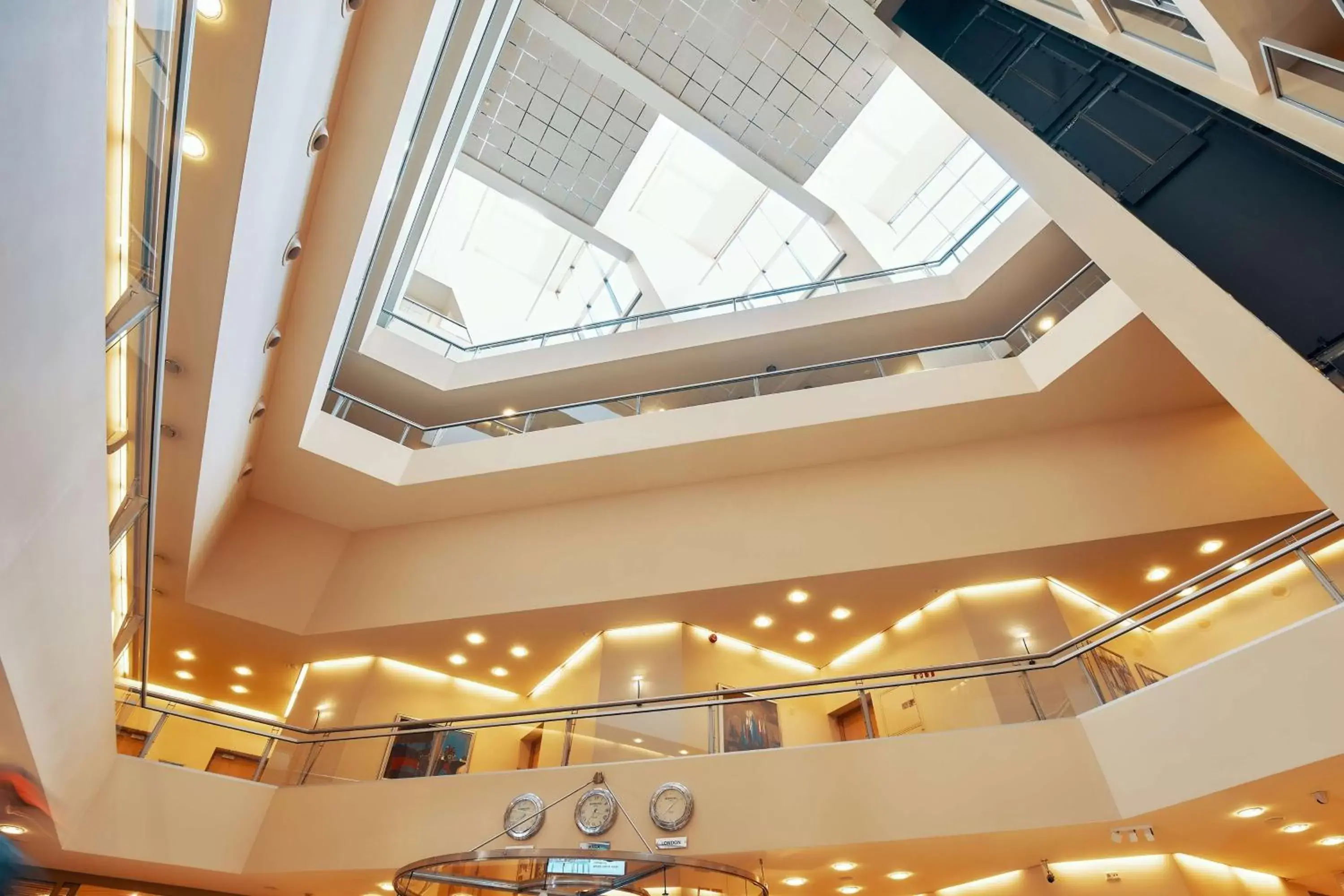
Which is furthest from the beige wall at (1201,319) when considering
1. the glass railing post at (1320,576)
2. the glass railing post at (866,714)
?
the glass railing post at (866,714)

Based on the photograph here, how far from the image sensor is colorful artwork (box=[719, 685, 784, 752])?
24.3 ft

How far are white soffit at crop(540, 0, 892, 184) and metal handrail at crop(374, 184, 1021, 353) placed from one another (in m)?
4.30

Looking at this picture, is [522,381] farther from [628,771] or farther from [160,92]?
[160,92]

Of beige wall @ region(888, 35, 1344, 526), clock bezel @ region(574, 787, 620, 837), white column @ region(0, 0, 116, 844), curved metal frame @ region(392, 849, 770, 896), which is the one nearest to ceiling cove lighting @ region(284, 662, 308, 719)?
clock bezel @ region(574, 787, 620, 837)

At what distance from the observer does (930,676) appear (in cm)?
747

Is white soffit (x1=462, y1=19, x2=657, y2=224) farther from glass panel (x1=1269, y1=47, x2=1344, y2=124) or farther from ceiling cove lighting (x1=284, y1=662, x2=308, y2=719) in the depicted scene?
glass panel (x1=1269, y1=47, x2=1344, y2=124)

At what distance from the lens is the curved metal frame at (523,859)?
5.41 meters

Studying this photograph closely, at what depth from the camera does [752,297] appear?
1423cm

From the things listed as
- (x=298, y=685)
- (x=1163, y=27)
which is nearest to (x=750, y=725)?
(x=1163, y=27)

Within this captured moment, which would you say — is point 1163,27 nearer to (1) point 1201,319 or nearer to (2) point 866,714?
(1) point 1201,319

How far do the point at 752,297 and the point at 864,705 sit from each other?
8962mm

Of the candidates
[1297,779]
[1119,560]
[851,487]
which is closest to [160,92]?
[1297,779]

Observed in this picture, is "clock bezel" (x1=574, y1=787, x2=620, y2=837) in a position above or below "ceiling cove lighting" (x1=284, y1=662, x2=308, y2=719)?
below

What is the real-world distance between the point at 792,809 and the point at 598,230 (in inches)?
582
